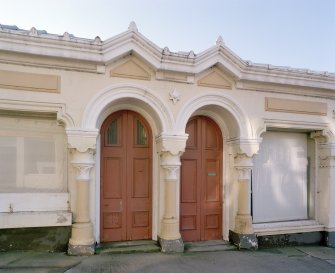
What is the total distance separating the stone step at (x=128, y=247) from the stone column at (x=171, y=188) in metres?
0.19

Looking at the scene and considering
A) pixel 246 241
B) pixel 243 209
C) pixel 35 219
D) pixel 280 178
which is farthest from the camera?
pixel 280 178

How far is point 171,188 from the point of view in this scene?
18.4ft

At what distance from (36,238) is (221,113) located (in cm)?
416

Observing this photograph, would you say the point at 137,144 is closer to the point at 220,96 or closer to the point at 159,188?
the point at 159,188

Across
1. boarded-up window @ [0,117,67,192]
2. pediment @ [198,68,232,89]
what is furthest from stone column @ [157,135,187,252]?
boarded-up window @ [0,117,67,192]

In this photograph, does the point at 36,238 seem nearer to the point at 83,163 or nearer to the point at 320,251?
the point at 83,163

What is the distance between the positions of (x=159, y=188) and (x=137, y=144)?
97 cm

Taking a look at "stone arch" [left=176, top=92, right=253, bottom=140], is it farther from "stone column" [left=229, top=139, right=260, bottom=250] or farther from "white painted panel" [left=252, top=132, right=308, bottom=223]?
"white painted panel" [left=252, top=132, right=308, bottom=223]

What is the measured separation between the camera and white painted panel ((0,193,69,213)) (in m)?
5.00

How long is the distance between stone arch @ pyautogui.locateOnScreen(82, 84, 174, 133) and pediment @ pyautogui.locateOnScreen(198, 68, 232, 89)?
0.99m

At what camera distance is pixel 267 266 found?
507 cm

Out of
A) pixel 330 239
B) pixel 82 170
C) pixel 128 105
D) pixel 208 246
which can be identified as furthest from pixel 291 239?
pixel 82 170

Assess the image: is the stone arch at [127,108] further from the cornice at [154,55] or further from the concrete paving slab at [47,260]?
the concrete paving slab at [47,260]

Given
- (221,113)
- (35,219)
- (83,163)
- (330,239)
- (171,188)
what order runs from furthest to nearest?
(330,239)
(221,113)
(171,188)
(83,163)
(35,219)
